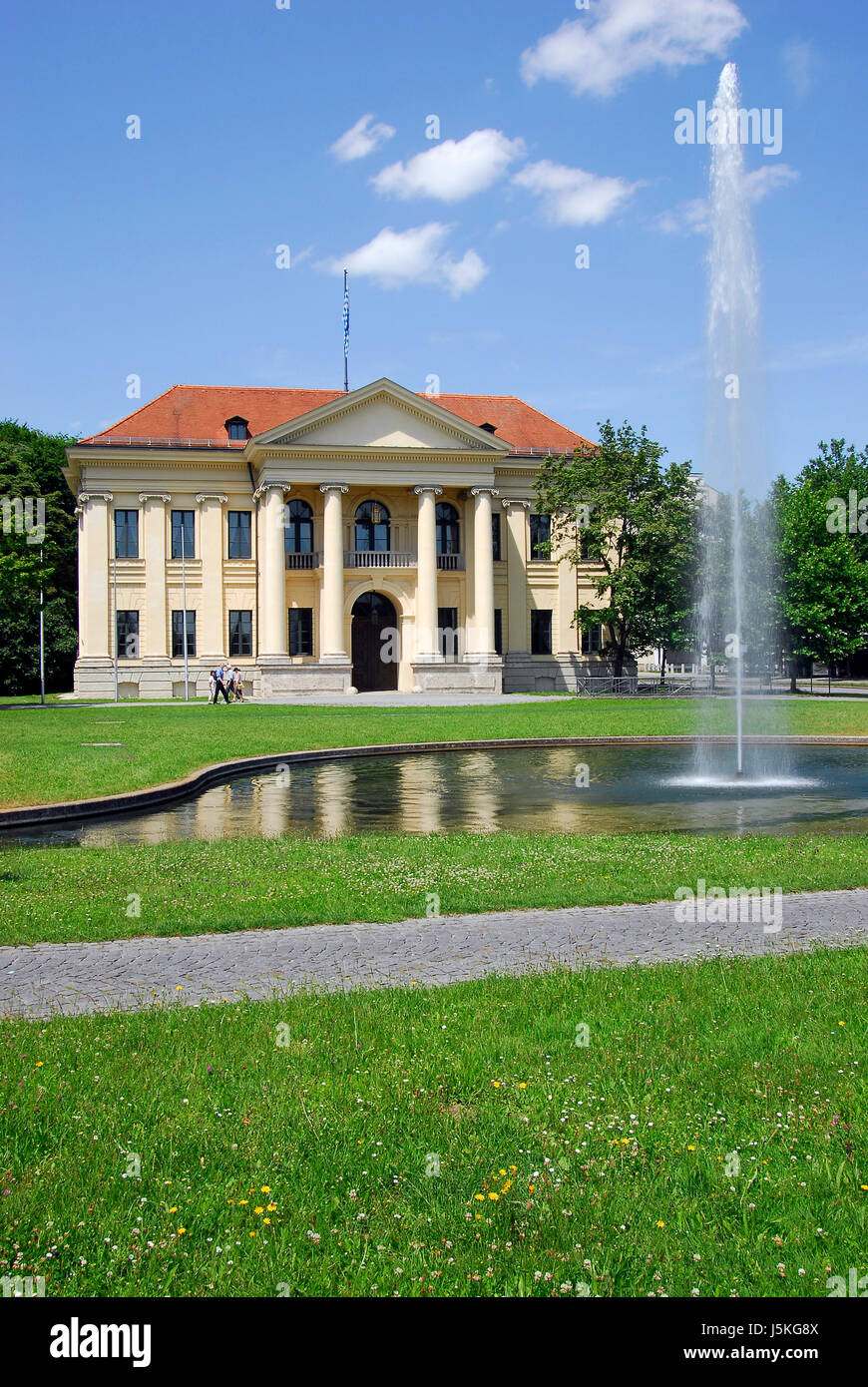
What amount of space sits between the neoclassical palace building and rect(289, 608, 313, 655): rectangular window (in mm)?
96

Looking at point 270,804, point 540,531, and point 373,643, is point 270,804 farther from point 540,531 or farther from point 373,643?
point 540,531

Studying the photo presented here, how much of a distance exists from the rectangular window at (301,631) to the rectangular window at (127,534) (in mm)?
9854

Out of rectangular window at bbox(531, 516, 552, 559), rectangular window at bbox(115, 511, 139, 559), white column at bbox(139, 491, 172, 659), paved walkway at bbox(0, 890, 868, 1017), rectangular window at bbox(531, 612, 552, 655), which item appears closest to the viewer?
paved walkway at bbox(0, 890, 868, 1017)

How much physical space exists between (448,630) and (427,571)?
202 inches

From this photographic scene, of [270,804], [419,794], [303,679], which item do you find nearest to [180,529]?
[303,679]

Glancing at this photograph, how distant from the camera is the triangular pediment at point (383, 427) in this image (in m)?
61.6

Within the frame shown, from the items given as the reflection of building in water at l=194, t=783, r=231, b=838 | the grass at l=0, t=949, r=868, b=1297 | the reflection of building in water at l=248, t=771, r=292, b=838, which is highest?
the grass at l=0, t=949, r=868, b=1297

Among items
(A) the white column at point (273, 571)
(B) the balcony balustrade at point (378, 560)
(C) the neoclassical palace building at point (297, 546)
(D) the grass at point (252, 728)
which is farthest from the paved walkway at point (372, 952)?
(B) the balcony balustrade at point (378, 560)

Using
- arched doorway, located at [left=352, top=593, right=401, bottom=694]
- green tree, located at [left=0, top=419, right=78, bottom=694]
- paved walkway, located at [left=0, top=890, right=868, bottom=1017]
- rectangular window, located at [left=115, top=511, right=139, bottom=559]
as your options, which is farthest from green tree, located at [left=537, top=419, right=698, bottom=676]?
paved walkway, located at [left=0, top=890, right=868, bottom=1017]

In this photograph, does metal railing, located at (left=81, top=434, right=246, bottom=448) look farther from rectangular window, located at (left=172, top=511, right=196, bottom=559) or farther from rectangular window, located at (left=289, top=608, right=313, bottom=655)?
rectangular window, located at (left=289, top=608, right=313, bottom=655)

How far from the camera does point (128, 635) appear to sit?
2564 inches

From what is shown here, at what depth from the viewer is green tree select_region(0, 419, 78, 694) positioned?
2717 inches
